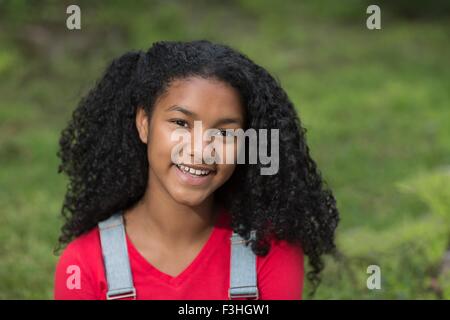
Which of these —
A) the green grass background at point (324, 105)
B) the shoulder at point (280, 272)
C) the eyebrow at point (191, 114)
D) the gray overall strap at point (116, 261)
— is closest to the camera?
the eyebrow at point (191, 114)

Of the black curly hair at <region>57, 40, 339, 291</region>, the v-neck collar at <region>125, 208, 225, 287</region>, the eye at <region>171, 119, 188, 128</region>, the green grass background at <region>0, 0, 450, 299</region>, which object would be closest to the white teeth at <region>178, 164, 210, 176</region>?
the eye at <region>171, 119, 188, 128</region>

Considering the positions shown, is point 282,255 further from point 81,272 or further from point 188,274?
point 81,272

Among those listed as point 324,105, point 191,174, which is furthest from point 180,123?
point 324,105

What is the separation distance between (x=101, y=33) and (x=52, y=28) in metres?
0.45

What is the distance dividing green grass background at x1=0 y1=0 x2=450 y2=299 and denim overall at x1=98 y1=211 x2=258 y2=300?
0.59 meters

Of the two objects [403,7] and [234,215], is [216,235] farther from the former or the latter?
[403,7]

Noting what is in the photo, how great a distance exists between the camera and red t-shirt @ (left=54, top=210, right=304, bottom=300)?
95.7 inches

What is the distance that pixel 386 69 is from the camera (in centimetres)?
720

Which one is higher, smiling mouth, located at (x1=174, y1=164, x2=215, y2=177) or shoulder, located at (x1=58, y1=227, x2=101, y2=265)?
smiling mouth, located at (x1=174, y1=164, x2=215, y2=177)

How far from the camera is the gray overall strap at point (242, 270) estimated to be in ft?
8.05

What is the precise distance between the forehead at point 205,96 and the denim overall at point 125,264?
452 mm

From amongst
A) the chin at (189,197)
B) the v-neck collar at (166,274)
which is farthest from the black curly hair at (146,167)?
the chin at (189,197)

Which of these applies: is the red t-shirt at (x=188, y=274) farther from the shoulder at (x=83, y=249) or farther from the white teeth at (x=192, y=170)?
the white teeth at (x=192, y=170)

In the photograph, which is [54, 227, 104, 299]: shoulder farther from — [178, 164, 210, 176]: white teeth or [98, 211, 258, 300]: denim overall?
[178, 164, 210, 176]: white teeth
